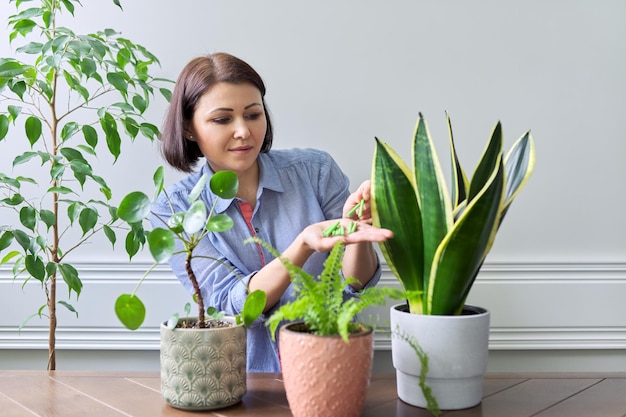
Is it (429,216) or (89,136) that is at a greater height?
(89,136)

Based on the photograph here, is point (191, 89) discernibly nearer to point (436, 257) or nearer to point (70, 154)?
point (70, 154)

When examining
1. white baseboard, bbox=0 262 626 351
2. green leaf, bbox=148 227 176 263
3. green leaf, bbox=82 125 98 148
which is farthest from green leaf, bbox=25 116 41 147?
green leaf, bbox=148 227 176 263

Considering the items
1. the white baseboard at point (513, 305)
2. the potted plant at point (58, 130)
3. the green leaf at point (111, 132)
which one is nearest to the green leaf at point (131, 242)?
the potted plant at point (58, 130)

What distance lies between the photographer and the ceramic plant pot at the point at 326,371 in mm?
878

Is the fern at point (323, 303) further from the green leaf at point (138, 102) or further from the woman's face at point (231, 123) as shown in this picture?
the green leaf at point (138, 102)

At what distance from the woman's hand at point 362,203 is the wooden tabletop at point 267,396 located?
0.30 meters

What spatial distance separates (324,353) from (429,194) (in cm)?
30

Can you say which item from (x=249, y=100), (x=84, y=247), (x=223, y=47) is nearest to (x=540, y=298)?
(x=249, y=100)

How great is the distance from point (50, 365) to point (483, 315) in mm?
1388

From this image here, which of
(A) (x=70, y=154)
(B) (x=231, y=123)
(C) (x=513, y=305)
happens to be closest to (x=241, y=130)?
(B) (x=231, y=123)

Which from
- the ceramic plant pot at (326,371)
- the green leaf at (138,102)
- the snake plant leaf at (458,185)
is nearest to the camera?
the ceramic plant pot at (326,371)

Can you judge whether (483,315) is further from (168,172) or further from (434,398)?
(168,172)

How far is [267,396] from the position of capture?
3.60ft

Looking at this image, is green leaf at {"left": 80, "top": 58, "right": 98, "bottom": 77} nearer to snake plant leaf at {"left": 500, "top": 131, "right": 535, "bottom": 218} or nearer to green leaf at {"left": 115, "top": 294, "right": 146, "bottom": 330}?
green leaf at {"left": 115, "top": 294, "right": 146, "bottom": 330}
